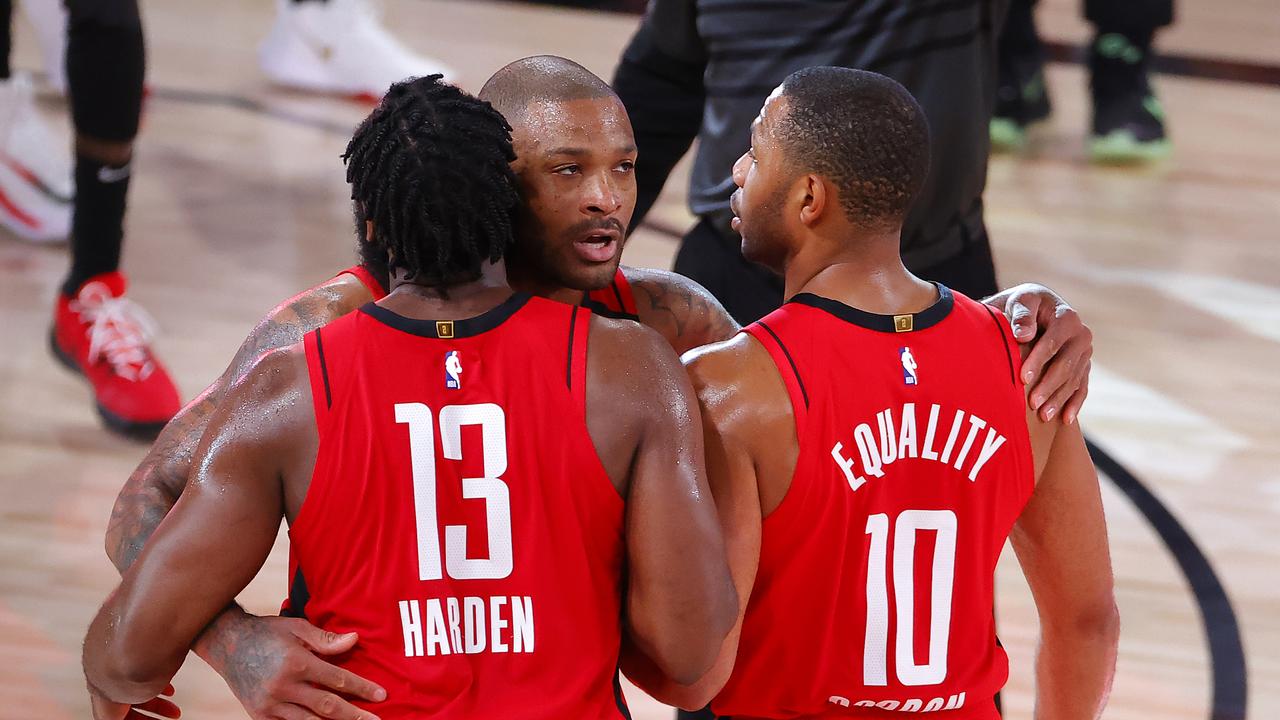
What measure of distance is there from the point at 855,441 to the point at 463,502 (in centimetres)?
42

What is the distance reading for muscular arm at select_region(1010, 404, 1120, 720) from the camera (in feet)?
5.89

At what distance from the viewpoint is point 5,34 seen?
407cm

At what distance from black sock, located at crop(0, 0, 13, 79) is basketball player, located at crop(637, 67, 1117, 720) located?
290 cm

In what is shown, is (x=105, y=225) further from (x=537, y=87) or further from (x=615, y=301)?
(x=537, y=87)

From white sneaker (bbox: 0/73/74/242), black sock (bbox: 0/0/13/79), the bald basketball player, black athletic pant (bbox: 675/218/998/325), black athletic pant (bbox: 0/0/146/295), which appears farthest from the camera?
white sneaker (bbox: 0/73/74/242)

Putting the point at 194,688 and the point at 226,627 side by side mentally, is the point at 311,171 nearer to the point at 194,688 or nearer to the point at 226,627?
→ the point at 194,688

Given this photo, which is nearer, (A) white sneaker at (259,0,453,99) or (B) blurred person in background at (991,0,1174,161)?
(B) blurred person in background at (991,0,1174,161)

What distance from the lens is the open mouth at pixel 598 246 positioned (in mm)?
1764

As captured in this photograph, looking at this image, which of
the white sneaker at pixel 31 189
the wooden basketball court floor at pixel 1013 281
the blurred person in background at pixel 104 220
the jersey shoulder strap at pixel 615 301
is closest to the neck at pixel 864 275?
the jersey shoulder strap at pixel 615 301

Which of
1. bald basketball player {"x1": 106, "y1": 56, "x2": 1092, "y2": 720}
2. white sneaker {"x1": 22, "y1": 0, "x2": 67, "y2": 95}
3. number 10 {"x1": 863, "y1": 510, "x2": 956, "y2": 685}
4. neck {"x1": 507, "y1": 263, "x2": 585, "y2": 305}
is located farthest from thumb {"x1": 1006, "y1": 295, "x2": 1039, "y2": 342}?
white sneaker {"x1": 22, "y1": 0, "x2": 67, "y2": 95}

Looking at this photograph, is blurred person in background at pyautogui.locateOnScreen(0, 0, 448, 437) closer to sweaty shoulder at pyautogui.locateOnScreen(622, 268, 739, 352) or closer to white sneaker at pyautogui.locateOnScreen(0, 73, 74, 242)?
white sneaker at pyautogui.locateOnScreen(0, 73, 74, 242)

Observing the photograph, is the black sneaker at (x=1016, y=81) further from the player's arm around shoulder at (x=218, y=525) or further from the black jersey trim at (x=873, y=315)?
the player's arm around shoulder at (x=218, y=525)

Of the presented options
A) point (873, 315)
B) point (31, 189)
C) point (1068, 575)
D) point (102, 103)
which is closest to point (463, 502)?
point (873, 315)

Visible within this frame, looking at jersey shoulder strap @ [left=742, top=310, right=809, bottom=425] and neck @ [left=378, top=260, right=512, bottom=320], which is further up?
neck @ [left=378, top=260, right=512, bottom=320]
